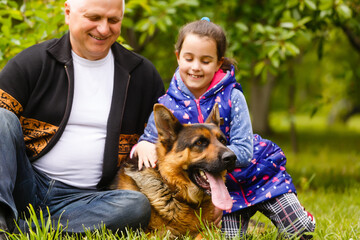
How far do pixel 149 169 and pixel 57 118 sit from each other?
807mm

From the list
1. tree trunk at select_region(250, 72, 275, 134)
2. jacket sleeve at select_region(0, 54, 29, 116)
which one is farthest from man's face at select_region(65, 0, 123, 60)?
tree trunk at select_region(250, 72, 275, 134)

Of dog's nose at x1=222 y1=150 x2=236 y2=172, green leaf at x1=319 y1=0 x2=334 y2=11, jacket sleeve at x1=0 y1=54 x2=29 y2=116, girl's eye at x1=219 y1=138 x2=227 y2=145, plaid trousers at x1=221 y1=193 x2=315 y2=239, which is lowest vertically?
plaid trousers at x1=221 y1=193 x2=315 y2=239

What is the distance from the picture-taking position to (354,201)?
4832 mm

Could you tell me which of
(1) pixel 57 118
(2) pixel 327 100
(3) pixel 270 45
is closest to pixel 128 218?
(1) pixel 57 118

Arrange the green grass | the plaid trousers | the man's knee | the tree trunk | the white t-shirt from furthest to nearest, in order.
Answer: the tree trunk, the white t-shirt, the plaid trousers, the man's knee, the green grass

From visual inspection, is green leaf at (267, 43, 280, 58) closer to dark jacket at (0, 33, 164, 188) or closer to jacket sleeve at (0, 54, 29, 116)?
dark jacket at (0, 33, 164, 188)

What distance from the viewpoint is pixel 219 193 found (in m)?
2.84

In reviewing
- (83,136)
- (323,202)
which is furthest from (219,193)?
(323,202)

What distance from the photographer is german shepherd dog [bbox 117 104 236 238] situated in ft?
9.39

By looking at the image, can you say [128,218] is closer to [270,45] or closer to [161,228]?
[161,228]

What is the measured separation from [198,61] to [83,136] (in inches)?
42.1

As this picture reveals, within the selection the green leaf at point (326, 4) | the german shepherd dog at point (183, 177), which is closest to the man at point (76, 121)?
the german shepherd dog at point (183, 177)

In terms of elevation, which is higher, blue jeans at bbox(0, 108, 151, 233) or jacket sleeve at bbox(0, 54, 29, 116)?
jacket sleeve at bbox(0, 54, 29, 116)

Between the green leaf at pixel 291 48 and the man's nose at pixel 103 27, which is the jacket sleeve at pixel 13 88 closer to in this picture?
the man's nose at pixel 103 27
